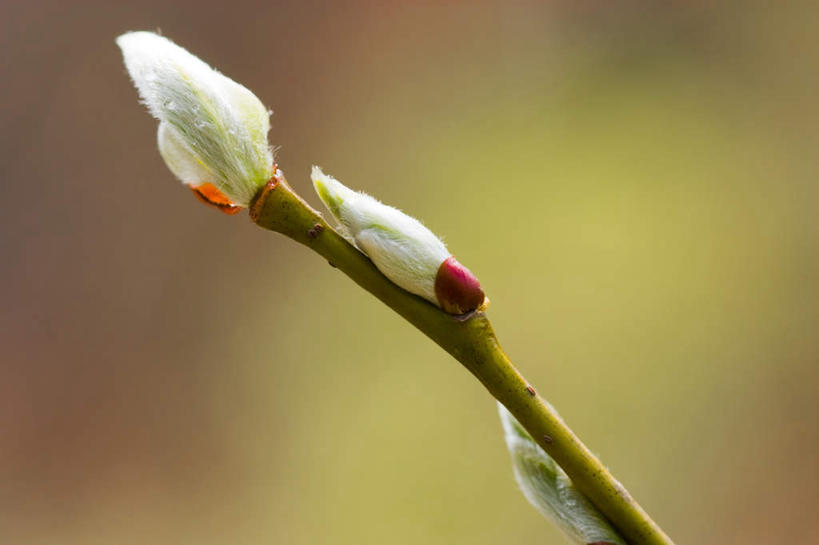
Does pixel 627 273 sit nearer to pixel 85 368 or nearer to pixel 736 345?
pixel 736 345

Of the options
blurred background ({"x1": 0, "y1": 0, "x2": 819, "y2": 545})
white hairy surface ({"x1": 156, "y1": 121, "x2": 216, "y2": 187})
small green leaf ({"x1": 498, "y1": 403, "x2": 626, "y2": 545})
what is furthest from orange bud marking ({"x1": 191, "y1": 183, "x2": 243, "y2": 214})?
blurred background ({"x1": 0, "y1": 0, "x2": 819, "y2": 545})

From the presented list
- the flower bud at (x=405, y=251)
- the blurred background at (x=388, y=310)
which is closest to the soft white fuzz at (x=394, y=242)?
the flower bud at (x=405, y=251)

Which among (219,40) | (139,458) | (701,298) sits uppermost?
(219,40)

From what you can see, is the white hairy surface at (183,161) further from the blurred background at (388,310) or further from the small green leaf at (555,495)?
the blurred background at (388,310)

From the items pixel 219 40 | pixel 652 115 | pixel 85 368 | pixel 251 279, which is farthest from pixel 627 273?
pixel 85 368

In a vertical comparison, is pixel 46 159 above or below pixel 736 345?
above

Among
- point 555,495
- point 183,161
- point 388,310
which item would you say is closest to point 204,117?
A: point 183,161

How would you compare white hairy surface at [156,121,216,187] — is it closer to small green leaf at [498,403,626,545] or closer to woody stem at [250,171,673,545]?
woody stem at [250,171,673,545]

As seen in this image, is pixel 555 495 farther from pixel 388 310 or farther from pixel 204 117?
pixel 388 310
